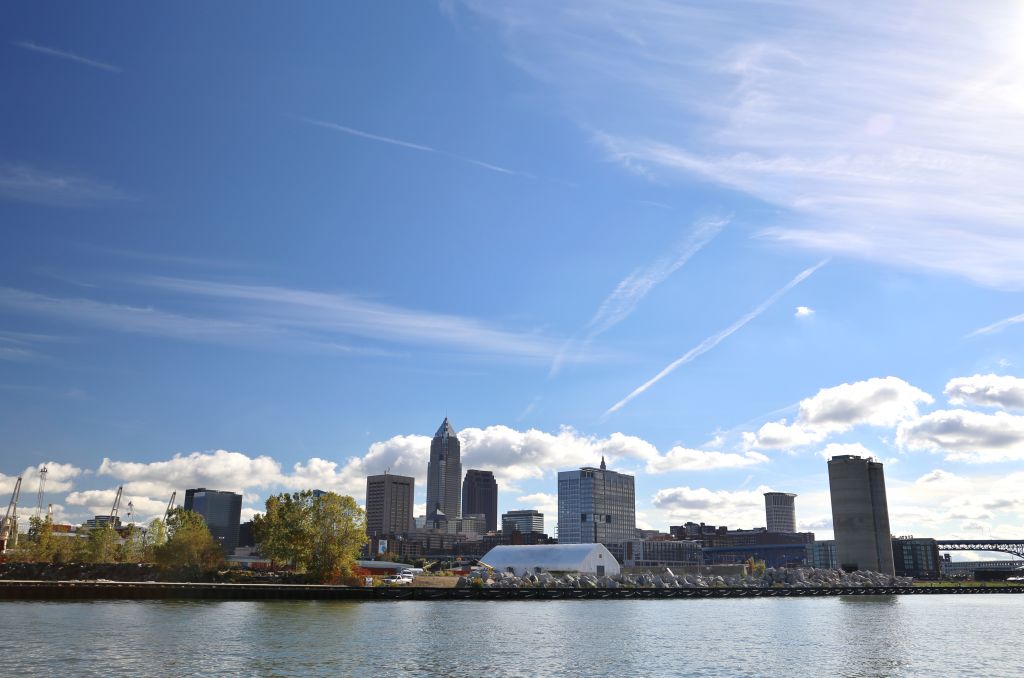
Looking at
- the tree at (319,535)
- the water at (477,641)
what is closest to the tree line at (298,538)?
the tree at (319,535)

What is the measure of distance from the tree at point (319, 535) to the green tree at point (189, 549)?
16.8m

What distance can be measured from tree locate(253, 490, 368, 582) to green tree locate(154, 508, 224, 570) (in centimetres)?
1677

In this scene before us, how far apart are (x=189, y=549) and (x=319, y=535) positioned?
2815 cm

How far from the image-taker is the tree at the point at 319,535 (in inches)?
5404

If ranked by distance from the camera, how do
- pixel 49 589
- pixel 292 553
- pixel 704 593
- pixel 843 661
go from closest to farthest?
pixel 843 661 → pixel 49 589 → pixel 292 553 → pixel 704 593

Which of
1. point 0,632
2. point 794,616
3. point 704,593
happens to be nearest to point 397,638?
point 0,632

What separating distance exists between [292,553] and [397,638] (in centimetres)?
7094

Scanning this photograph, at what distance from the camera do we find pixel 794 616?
111m

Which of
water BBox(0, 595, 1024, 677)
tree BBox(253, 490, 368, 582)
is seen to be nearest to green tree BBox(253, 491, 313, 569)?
tree BBox(253, 490, 368, 582)

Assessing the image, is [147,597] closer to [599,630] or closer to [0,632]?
[0,632]

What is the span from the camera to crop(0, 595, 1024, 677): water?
56.2 metres

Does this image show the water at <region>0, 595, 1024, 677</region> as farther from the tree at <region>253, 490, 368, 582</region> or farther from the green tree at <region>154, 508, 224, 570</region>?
the green tree at <region>154, 508, 224, 570</region>

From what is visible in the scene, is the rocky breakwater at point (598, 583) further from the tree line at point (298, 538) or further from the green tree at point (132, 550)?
the green tree at point (132, 550)

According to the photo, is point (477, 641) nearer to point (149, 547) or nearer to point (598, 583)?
point (598, 583)
